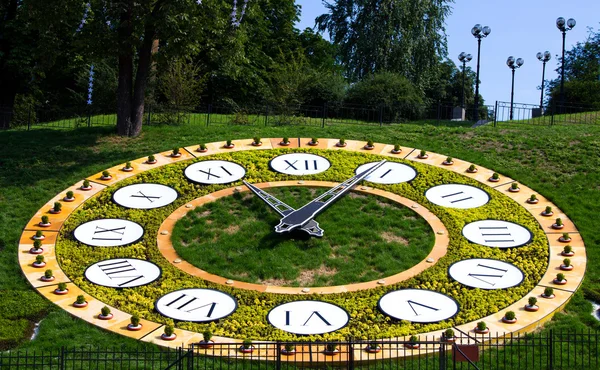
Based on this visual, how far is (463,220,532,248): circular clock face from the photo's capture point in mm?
24453

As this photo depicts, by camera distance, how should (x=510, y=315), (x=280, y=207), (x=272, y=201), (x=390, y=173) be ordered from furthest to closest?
(x=390, y=173) → (x=272, y=201) → (x=280, y=207) → (x=510, y=315)

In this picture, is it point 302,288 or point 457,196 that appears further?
point 457,196

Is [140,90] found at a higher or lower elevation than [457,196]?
higher

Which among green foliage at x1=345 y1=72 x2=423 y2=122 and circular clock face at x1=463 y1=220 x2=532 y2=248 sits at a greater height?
green foliage at x1=345 y1=72 x2=423 y2=122

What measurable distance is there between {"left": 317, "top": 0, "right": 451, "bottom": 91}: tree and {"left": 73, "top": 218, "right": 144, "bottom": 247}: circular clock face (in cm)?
2592

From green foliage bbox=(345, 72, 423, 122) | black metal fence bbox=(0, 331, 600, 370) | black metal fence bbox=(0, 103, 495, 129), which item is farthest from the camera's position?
green foliage bbox=(345, 72, 423, 122)

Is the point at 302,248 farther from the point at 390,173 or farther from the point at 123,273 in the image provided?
the point at 390,173

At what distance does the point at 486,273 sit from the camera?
2314cm

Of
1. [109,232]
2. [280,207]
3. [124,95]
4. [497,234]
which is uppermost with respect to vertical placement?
[124,95]

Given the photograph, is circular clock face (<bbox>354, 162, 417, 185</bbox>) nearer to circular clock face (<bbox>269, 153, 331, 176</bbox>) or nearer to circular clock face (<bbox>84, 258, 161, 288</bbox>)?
circular clock face (<bbox>269, 153, 331, 176</bbox>)

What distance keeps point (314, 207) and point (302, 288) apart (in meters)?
2.97

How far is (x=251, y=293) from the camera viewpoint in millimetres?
22328

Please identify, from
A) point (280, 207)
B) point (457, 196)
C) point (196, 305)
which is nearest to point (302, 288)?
point (196, 305)

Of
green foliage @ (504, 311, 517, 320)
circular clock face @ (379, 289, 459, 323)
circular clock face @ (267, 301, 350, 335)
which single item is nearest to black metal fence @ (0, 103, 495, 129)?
circular clock face @ (379, 289, 459, 323)
